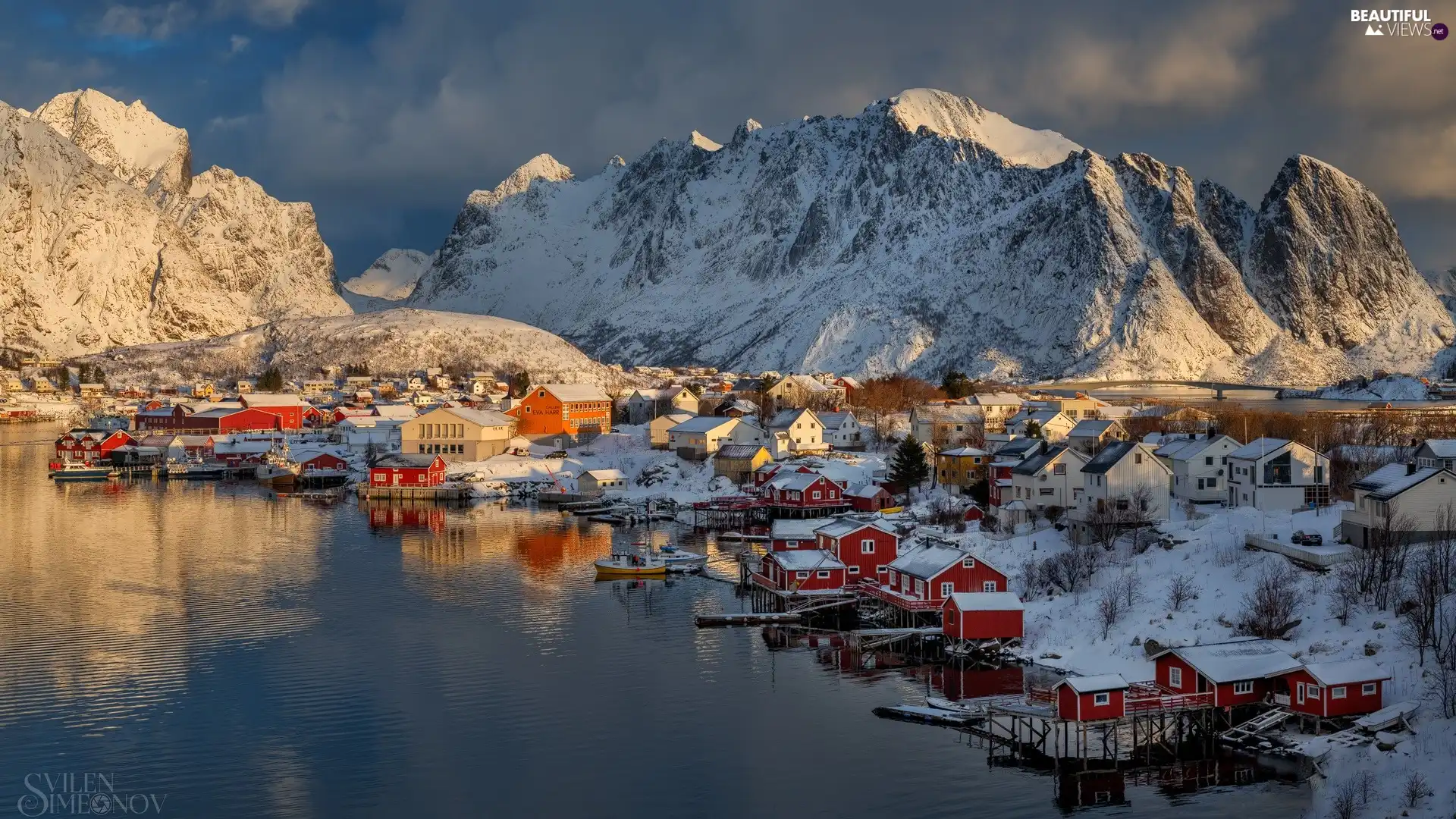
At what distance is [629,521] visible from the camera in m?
58.9

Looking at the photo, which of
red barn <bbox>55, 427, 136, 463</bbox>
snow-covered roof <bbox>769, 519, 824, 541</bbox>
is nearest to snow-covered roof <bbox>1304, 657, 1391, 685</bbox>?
snow-covered roof <bbox>769, 519, 824, 541</bbox>

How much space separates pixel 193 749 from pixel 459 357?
13220 cm

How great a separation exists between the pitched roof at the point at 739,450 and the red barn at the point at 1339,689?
42.1m

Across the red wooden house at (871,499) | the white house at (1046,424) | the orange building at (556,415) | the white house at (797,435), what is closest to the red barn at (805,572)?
the red wooden house at (871,499)

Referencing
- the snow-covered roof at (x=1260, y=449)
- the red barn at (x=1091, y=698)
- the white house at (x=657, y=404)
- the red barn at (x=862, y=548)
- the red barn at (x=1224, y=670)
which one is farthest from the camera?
the white house at (x=657, y=404)

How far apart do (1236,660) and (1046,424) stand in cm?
4247

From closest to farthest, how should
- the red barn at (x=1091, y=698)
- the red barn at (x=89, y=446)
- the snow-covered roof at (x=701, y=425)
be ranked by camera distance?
1. the red barn at (x=1091, y=698)
2. the snow-covered roof at (x=701, y=425)
3. the red barn at (x=89, y=446)

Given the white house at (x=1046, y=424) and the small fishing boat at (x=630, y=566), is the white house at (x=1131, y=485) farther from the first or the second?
the white house at (x=1046, y=424)

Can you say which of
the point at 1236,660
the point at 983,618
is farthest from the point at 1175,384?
the point at 1236,660

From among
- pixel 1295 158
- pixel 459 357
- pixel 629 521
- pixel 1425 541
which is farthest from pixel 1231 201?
pixel 1425 541

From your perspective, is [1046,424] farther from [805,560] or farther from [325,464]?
[325,464]

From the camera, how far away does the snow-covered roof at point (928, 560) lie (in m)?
36.1

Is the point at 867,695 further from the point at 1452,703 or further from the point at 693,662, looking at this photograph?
the point at 1452,703

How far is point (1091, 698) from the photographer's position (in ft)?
86.5
